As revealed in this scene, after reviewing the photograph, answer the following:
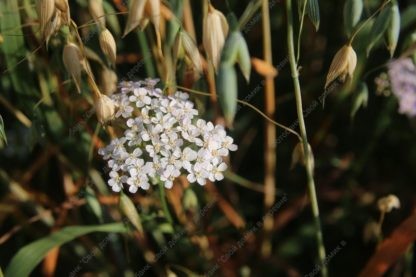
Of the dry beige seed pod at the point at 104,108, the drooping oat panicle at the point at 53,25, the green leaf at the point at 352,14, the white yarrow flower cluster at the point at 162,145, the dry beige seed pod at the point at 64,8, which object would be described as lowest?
the white yarrow flower cluster at the point at 162,145

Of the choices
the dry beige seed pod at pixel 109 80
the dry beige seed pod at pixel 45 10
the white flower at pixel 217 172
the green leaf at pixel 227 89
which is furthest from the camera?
the dry beige seed pod at pixel 109 80

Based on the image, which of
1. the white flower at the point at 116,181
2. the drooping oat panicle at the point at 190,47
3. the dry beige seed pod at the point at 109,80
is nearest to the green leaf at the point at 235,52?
the drooping oat panicle at the point at 190,47

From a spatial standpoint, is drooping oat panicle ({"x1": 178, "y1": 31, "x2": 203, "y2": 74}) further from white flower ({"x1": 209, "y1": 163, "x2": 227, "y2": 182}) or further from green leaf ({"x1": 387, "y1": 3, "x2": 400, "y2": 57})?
green leaf ({"x1": 387, "y1": 3, "x2": 400, "y2": 57})

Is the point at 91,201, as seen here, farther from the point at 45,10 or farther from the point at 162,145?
the point at 45,10

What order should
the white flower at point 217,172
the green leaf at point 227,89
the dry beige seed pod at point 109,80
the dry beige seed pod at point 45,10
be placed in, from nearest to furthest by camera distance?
the green leaf at point 227,89, the dry beige seed pod at point 45,10, the white flower at point 217,172, the dry beige seed pod at point 109,80

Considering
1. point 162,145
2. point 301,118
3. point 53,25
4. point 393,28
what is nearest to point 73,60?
point 53,25

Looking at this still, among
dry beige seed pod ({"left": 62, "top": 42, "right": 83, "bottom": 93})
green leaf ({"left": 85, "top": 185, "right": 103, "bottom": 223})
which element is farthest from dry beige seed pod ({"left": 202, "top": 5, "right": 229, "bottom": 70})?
green leaf ({"left": 85, "top": 185, "right": 103, "bottom": 223})

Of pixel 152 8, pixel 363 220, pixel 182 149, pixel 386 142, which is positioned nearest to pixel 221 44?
pixel 152 8

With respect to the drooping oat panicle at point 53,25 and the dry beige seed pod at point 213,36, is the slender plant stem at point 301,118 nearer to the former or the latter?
the dry beige seed pod at point 213,36
